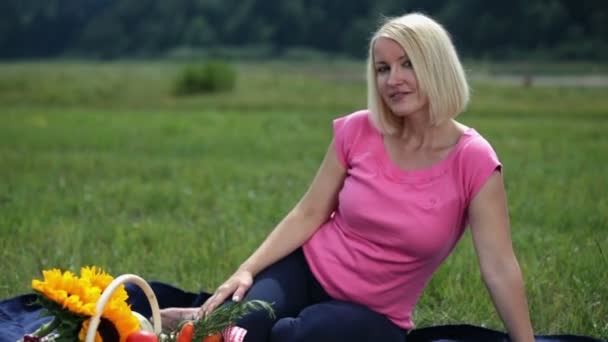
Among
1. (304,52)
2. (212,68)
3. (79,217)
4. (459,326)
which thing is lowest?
(304,52)

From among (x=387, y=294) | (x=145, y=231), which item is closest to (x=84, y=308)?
(x=387, y=294)

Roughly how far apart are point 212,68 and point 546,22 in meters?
29.8

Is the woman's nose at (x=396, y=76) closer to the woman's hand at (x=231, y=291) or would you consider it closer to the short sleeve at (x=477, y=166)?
the short sleeve at (x=477, y=166)

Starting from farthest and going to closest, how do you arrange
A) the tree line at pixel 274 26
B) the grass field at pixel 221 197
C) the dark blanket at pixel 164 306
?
the tree line at pixel 274 26
the grass field at pixel 221 197
the dark blanket at pixel 164 306

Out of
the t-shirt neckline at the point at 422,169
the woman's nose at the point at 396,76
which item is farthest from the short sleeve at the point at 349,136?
the woman's nose at the point at 396,76

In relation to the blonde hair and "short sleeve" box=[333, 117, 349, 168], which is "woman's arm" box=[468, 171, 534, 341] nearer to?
the blonde hair

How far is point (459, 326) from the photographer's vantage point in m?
3.59

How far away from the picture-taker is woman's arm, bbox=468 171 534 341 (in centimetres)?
313

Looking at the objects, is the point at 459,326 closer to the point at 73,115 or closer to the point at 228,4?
the point at 73,115

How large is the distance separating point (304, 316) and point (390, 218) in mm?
443

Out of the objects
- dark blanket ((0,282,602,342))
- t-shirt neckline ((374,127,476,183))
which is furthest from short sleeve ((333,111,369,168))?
dark blanket ((0,282,602,342))

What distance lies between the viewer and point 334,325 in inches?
127

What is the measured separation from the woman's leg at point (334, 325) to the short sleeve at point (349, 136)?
56 cm

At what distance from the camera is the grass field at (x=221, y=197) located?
463 centimetres
